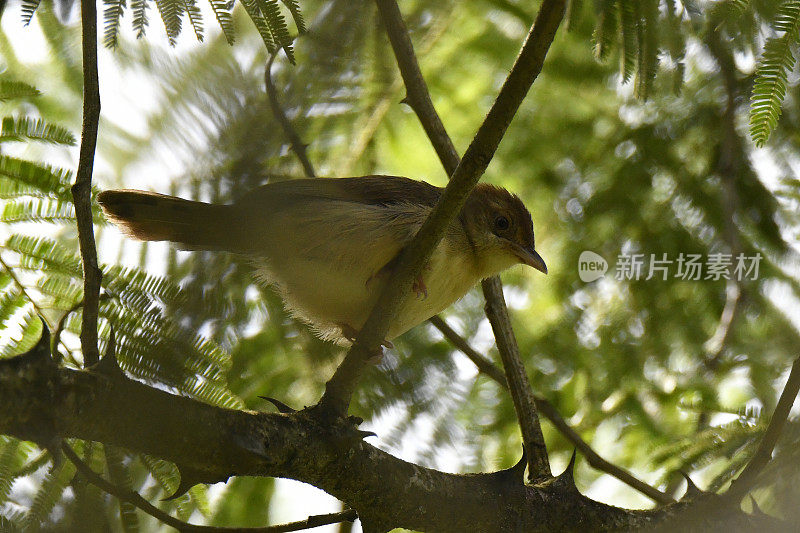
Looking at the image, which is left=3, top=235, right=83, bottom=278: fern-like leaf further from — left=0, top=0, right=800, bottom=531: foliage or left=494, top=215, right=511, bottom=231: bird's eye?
left=494, top=215, right=511, bottom=231: bird's eye

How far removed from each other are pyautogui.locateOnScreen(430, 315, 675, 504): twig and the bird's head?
0.54 metres

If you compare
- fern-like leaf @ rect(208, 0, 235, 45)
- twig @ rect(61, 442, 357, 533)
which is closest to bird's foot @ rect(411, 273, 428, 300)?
twig @ rect(61, 442, 357, 533)

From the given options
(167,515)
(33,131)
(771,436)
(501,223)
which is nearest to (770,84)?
(771,436)

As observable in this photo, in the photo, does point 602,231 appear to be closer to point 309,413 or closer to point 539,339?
point 539,339

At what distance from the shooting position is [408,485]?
2951 mm

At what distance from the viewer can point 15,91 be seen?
355 cm

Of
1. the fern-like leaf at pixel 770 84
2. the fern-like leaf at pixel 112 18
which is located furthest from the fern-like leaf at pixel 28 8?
the fern-like leaf at pixel 770 84

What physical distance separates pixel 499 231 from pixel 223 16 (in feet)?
6.74

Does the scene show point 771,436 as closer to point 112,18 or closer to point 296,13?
point 296,13

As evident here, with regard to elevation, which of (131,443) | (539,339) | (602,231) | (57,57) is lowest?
(131,443)

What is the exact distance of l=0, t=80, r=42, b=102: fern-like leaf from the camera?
139 inches

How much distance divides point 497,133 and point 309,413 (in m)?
1.23

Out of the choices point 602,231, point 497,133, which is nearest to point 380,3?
point 497,133

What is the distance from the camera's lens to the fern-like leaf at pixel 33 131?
338 cm
